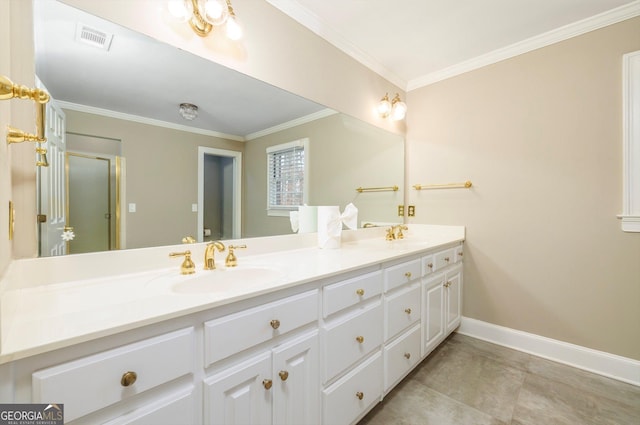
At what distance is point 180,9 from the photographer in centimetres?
113

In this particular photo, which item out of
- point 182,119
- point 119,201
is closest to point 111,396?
point 119,201

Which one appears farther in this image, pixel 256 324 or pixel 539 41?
pixel 539 41

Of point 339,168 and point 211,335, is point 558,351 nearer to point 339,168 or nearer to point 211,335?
point 339,168

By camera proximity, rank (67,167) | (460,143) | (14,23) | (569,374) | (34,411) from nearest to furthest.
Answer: (34,411) → (14,23) → (67,167) → (569,374) → (460,143)

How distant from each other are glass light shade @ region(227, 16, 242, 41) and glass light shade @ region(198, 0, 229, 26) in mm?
38

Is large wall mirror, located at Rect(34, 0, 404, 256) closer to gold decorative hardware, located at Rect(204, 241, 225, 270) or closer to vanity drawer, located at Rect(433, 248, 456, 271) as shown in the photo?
gold decorative hardware, located at Rect(204, 241, 225, 270)

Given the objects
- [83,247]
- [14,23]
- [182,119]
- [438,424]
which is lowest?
[438,424]

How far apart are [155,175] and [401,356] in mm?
1632

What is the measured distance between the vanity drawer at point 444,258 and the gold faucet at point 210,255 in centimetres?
146

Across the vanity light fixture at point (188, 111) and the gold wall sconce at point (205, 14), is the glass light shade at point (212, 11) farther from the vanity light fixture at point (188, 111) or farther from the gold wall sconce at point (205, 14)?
the vanity light fixture at point (188, 111)

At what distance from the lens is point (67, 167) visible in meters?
0.98

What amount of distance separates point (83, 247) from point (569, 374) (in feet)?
9.41

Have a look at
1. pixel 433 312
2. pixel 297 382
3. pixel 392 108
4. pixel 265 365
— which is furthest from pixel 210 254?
pixel 392 108

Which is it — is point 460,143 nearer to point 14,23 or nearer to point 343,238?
point 343,238
